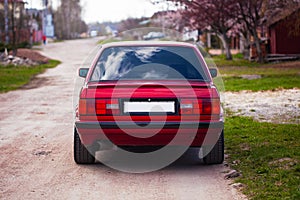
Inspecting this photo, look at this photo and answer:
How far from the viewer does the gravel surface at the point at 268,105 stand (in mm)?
11108

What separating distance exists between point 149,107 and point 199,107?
545mm

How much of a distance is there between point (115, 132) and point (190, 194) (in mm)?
1165

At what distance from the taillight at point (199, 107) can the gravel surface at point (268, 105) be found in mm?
4093

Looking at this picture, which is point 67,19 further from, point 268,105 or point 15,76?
point 268,105

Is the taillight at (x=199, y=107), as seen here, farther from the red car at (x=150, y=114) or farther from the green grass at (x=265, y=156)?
the green grass at (x=265, y=156)

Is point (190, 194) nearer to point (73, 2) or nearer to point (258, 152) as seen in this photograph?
point (258, 152)

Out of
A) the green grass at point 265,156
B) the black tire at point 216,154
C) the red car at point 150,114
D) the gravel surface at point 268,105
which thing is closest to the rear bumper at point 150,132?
the red car at point 150,114

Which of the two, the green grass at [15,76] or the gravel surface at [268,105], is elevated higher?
the green grass at [15,76]

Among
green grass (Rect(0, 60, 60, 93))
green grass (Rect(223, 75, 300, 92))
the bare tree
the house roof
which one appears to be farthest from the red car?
the bare tree

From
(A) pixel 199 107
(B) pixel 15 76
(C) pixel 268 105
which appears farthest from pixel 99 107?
(B) pixel 15 76

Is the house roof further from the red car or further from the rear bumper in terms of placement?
the rear bumper

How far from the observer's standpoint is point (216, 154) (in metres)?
7.08

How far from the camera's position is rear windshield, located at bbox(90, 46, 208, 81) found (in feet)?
23.7

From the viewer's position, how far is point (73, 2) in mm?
104188
